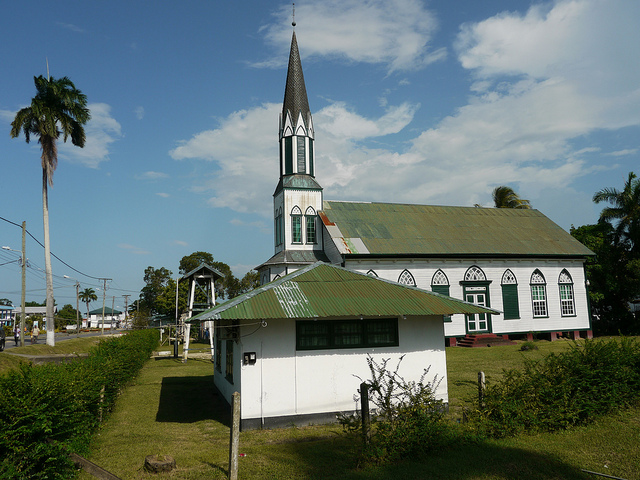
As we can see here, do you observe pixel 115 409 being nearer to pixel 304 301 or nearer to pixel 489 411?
pixel 304 301

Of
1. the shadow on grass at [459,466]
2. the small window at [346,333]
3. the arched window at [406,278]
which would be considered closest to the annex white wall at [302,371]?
the small window at [346,333]

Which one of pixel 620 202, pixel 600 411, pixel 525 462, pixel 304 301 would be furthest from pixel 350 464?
pixel 620 202

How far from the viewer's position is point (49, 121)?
3136 cm

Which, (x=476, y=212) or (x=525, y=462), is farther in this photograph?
(x=476, y=212)

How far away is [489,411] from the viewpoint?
383 inches

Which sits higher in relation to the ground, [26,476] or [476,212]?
[476,212]

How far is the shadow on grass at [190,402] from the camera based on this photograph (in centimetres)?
1285

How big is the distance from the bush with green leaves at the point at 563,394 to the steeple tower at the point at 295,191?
65.7ft

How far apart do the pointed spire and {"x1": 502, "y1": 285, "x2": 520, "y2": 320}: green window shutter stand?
1818 cm

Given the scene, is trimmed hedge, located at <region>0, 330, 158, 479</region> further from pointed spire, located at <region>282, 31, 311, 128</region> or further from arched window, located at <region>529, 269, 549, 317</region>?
arched window, located at <region>529, 269, 549, 317</region>

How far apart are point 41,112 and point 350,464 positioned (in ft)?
110

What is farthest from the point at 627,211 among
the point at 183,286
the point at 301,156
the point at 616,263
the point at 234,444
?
the point at 183,286

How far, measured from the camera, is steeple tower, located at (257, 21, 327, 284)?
3081cm

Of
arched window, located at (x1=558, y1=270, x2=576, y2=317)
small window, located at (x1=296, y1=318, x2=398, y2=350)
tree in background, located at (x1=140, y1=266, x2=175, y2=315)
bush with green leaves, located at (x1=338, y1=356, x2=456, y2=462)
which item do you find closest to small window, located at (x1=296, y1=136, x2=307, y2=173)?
arched window, located at (x1=558, y1=270, x2=576, y2=317)
